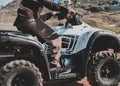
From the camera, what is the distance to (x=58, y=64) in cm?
802

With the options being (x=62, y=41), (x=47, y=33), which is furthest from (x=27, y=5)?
(x=62, y=41)

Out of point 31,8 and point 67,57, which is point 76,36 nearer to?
point 67,57

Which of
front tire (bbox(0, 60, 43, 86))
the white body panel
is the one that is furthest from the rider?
front tire (bbox(0, 60, 43, 86))

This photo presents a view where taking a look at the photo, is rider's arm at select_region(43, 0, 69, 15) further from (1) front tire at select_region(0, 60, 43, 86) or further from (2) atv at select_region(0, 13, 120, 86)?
(1) front tire at select_region(0, 60, 43, 86)

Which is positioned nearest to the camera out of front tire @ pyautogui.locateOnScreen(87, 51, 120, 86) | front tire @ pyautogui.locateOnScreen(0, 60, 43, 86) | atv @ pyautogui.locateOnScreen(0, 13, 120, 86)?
front tire @ pyautogui.locateOnScreen(0, 60, 43, 86)

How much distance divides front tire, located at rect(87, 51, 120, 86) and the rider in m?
0.84

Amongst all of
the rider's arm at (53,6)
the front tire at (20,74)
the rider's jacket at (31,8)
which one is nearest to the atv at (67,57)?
the front tire at (20,74)

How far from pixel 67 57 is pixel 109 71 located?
1.03 m

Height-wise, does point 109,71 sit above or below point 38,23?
below

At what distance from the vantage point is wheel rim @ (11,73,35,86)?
7270mm

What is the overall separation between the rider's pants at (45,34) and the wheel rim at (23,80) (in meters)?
0.65

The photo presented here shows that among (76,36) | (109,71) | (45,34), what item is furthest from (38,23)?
(109,71)

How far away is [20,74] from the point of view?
7.27 metres

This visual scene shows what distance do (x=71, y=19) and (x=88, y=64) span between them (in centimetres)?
97
